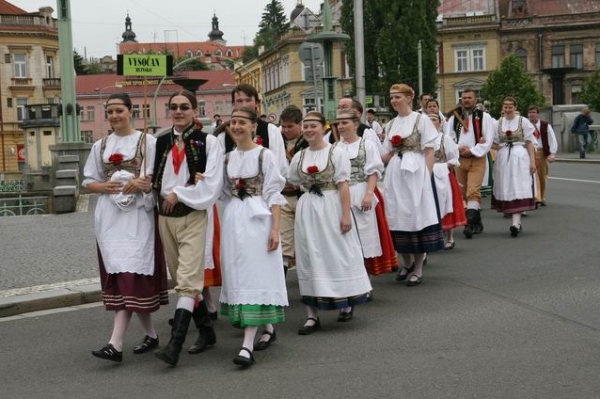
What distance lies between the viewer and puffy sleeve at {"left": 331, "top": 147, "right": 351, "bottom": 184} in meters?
7.89

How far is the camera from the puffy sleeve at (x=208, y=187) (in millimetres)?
6918

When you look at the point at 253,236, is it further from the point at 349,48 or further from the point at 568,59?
the point at 568,59

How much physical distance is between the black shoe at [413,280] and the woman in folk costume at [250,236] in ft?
10.4

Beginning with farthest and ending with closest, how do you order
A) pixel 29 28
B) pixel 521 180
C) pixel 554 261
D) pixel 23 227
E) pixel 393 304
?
pixel 29 28
pixel 23 227
pixel 521 180
pixel 554 261
pixel 393 304

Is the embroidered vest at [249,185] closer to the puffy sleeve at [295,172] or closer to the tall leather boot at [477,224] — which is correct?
the puffy sleeve at [295,172]

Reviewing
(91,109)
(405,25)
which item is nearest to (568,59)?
(405,25)

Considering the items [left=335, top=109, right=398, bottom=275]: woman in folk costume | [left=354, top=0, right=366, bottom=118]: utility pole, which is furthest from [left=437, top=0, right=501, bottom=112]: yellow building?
[left=335, top=109, right=398, bottom=275]: woman in folk costume

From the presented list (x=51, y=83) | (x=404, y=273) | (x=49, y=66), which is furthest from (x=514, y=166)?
(x=49, y=66)

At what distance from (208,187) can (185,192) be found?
173 mm

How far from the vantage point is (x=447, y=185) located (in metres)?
12.1

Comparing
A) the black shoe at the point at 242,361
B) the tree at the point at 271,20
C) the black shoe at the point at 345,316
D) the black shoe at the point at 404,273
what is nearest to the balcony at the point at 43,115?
the black shoe at the point at 404,273

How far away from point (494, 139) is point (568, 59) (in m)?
73.9

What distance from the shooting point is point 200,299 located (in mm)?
7246

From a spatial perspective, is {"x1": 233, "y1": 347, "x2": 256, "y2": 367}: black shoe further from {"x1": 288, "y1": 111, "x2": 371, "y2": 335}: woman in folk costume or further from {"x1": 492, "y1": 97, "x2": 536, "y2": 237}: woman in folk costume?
{"x1": 492, "y1": 97, "x2": 536, "y2": 237}: woman in folk costume
